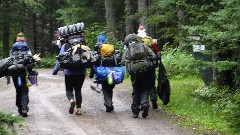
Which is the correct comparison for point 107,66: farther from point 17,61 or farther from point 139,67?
point 17,61

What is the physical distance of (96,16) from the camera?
33.7 m

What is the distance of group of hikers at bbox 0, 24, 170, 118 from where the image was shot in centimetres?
1109

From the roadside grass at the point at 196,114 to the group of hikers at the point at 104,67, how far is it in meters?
0.80

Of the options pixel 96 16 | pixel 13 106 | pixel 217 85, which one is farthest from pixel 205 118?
pixel 96 16

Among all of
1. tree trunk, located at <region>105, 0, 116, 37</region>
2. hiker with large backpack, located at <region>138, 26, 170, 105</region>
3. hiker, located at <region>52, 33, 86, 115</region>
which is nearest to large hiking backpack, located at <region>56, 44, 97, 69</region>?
hiker, located at <region>52, 33, 86, 115</region>

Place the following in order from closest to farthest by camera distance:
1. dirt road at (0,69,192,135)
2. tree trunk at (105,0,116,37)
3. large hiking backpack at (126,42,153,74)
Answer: dirt road at (0,69,192,135)
large hiking backpack at (126,42,153,74)
tree trunk at (105,0,116,37)

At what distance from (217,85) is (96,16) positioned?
71.3ft

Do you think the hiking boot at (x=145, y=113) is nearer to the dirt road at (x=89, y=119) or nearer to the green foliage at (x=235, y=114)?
the dirt road at (x=89, y=119)

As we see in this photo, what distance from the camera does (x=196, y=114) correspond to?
1139cm

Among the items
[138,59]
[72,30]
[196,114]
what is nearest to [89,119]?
[138,59]

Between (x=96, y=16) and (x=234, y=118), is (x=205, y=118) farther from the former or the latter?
(x=96, y=16)

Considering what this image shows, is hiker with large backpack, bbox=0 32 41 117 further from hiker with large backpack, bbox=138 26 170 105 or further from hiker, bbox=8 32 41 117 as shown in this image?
hiker with large backpack, bbox=138 26 170 105

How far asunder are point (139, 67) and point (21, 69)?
8.84ft

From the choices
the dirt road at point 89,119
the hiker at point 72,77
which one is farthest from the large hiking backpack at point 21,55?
the dirt road at point 89,119
